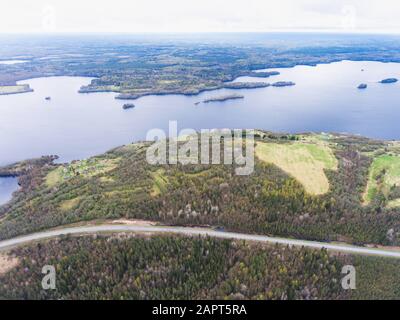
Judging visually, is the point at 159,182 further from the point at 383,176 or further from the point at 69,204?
the point at 383,176

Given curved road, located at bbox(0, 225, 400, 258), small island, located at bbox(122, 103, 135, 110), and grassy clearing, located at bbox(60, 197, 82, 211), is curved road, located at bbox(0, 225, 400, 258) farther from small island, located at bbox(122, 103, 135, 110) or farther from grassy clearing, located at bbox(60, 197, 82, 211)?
small island, located at bbox(122, 103, 135, 110)

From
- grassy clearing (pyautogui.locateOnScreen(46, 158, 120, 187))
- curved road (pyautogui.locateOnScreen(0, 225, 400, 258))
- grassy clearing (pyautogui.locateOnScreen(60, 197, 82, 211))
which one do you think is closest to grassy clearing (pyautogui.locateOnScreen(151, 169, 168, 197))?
curved road (pyautogui.locateOnScreen(0, 225, 400, 258))

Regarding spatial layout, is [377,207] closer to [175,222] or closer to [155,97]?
[175,222]

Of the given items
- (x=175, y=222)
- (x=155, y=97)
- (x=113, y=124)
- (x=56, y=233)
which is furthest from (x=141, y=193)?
(x=155, y=97)

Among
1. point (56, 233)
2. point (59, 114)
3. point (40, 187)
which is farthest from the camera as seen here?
point (59, 114)

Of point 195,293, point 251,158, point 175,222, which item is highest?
point 251,158

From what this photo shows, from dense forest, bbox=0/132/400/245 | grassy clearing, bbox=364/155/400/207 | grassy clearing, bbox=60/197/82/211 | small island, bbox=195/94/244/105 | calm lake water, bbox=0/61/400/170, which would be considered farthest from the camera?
small island, bbox=195/94/244/105
